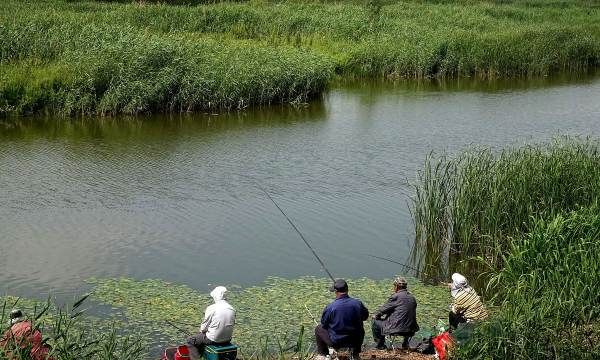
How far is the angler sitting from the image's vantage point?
10711 millimetres

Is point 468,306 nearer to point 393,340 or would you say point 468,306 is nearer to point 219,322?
point 393,340

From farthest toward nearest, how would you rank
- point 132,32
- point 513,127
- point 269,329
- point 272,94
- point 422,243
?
1. point 132,32
2. point 272,94
3. point 513,127
4. point 422,243
5. point 269,329

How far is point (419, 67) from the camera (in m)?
38.4

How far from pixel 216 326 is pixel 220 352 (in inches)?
12.4

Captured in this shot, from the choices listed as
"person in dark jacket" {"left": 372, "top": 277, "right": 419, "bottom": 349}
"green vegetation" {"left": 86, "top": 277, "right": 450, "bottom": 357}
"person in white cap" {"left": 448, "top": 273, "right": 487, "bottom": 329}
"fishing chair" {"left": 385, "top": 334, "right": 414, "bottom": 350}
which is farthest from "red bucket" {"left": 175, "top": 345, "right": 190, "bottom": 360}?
"person in white cap" {"left": 448, "top": 273, "right": 487, "bottom": 329}

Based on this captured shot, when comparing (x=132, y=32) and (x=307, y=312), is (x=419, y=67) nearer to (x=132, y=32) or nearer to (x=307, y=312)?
(x=132, y=32)

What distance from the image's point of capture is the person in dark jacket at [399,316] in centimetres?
1162

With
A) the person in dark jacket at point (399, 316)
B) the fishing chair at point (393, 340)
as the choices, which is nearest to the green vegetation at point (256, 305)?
the fishing chair at point (393, 340)

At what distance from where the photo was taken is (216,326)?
10.7m

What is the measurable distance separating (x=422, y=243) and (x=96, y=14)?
26081 mm

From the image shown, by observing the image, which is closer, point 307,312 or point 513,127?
point 307,312

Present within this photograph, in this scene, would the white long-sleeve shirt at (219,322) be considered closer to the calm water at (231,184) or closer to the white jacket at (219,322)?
the white jacket at (219,322)

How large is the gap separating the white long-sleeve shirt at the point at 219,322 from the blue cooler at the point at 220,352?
0.09 metres

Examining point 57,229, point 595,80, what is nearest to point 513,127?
→ point 595,80
